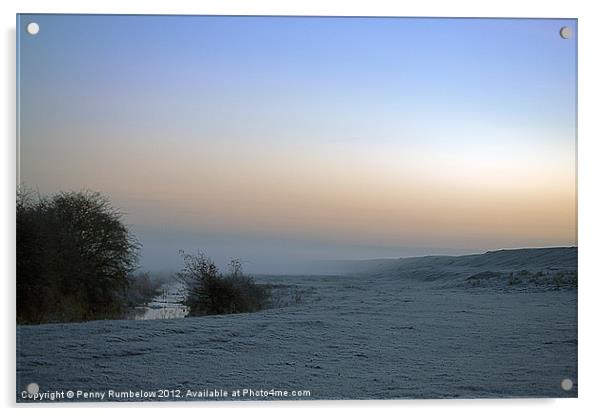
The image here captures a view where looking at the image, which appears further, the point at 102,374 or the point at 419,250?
the point at 419,250

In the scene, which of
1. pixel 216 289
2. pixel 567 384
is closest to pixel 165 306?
pixel 216 289

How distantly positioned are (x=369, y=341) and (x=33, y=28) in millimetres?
2875

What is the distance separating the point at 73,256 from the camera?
5082mm

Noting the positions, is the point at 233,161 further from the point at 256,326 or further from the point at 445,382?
the point at 445,382

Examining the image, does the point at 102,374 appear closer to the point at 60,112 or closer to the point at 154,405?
the point at 154,405

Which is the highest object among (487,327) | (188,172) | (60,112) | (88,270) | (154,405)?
(60,112)

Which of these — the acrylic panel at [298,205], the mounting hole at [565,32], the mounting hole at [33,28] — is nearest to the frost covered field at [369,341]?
the acrylic panel at [298,205]

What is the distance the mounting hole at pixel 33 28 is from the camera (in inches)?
195

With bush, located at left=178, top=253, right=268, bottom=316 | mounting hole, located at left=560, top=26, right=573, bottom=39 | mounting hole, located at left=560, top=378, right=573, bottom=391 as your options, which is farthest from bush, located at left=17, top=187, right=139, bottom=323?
mounting hole, located at left=560, top=26, right=573, bottom=39

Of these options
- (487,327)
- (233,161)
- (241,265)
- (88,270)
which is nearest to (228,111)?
(233,161)

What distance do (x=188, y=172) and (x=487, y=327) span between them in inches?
85.9

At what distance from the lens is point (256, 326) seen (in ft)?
16.9

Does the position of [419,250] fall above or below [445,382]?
above

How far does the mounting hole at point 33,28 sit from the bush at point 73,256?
38.9 inches
